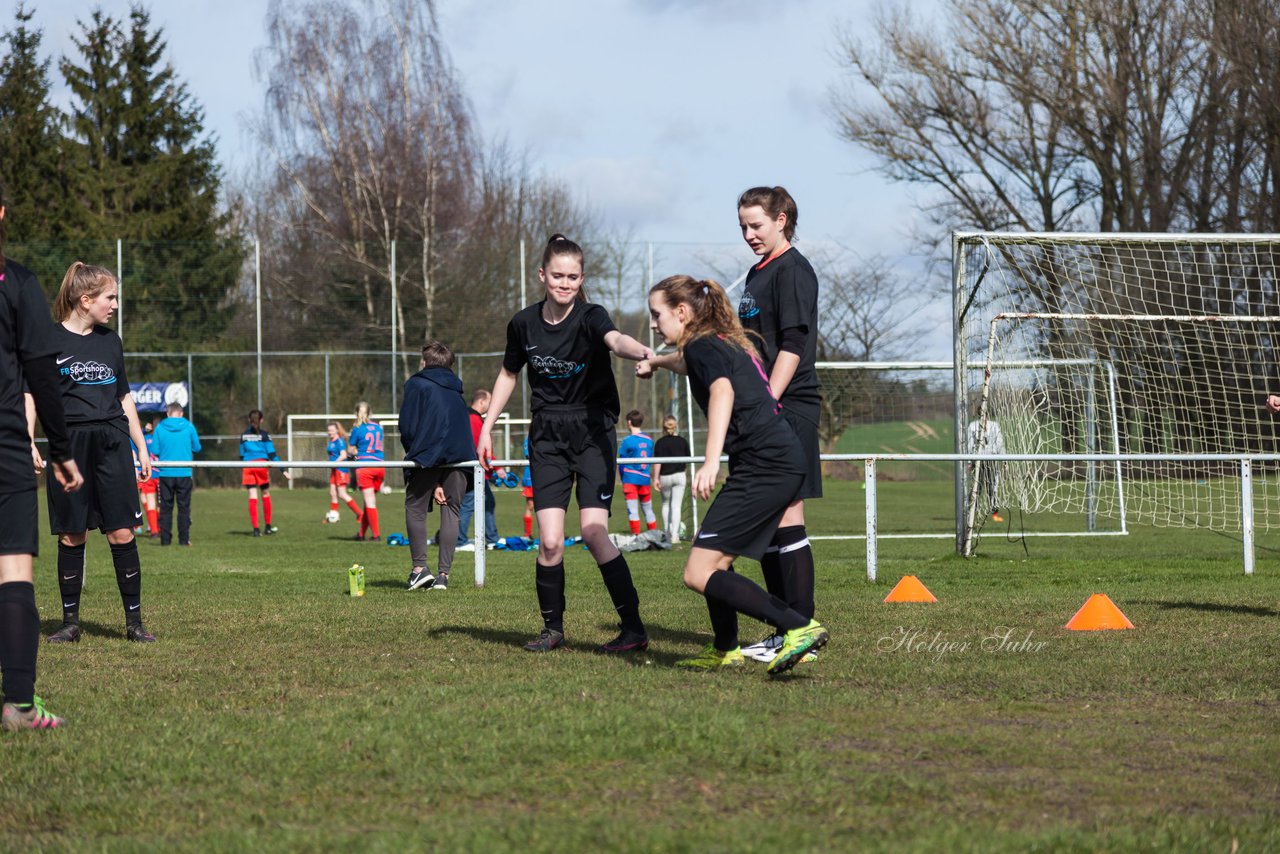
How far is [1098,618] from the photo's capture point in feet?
23.5

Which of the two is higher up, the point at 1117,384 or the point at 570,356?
the point at 1117,384

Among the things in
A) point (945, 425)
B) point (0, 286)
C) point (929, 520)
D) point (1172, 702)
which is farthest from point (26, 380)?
point (945, 425)

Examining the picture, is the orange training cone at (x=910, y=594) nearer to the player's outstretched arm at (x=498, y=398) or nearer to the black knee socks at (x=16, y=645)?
the player's outstretched arm at (x=498, y=398)

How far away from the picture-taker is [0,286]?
4688mm

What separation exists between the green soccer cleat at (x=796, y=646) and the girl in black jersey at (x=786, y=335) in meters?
0.53

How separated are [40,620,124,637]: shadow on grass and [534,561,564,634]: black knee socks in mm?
2350

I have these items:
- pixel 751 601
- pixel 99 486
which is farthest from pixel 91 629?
pixel 751 601

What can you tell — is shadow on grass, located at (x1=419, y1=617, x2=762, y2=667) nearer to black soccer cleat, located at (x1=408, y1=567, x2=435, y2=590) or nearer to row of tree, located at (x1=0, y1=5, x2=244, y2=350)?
black soccer cleat, located at (x1=408, y1=567, x2=435, y2=590)

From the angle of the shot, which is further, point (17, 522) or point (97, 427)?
point (97, 427)

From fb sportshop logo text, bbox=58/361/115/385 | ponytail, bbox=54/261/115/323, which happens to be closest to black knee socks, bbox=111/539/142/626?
fb sportshop logo text, bbox=58/361/115/385

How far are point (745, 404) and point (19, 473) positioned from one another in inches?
102

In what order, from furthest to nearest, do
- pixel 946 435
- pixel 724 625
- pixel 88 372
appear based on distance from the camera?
pixel 946 435 → pixel 88 372 → pixel 724 625

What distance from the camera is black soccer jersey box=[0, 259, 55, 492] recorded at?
471cm

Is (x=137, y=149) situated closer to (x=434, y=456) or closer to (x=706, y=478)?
(x=434, y=456)
